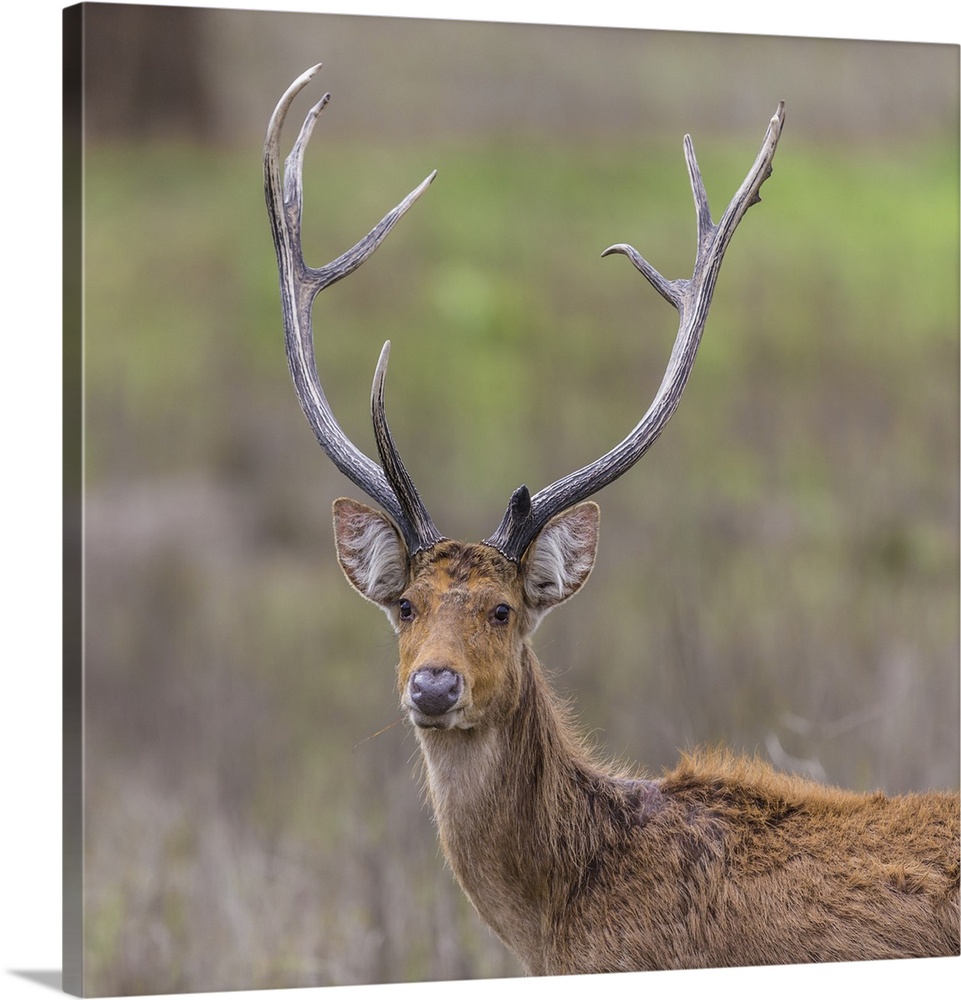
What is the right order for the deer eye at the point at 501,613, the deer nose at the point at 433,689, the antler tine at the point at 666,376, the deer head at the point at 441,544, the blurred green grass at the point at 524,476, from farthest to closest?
1. the blurred green grass at the point at 524,476
2. the antler tine at the point at 666,376
3. the deer eye at the point at 501,613
4. the deer head at the point at 441,544
5. the deer nose at the point at 433,689

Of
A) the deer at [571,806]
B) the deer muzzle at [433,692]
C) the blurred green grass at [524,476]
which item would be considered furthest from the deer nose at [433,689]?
the blurred green grass at [524,476]

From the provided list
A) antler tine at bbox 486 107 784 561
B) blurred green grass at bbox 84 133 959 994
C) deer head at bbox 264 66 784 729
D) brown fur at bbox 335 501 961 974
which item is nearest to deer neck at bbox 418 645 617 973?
brown fur at bbox 335 501 961 974

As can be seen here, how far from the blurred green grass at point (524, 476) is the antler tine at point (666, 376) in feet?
4.21

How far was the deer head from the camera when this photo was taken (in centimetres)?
532

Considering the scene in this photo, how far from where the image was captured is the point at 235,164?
24.9 ft

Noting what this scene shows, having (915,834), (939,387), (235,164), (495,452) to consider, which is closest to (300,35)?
(235,164)

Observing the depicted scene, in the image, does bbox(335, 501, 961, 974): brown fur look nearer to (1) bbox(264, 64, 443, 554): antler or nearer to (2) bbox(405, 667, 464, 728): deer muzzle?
(1) bbox(264, 64, 443, 554): antler

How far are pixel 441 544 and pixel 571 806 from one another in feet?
3.11

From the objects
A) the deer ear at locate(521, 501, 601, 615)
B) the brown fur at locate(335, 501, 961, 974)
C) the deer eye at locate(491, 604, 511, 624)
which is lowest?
the brown fur at locate(335, 501, 961, 974)

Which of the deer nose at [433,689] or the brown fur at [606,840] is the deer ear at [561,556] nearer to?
the brown fur at [606,840]

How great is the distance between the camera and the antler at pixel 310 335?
218 inches

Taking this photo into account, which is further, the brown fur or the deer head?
the brown fur

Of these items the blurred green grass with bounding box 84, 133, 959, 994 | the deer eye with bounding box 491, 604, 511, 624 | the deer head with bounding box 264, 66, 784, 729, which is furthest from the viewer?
the blurred green grass with bounding box 84, 133, 959, 994

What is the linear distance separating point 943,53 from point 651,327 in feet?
6.32
